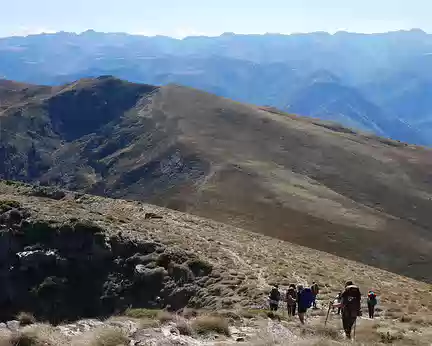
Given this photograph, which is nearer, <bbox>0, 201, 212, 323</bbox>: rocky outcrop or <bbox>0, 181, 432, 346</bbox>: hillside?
<bbox>0, 181, 432, 346</bbox>: hillside

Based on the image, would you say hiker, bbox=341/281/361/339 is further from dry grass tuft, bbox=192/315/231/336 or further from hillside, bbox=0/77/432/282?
hillside, bbox=0/77/432/282

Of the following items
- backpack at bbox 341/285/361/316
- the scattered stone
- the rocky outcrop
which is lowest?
the rocky outcrop

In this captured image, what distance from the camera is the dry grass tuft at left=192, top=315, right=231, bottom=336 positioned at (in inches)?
591

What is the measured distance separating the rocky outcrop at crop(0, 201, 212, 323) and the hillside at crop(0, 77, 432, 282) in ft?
150

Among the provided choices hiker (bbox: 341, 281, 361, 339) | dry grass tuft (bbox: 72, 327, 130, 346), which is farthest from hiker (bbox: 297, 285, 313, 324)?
dry grass tuft (bbox: 72, 327, 130, 346)

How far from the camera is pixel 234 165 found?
111625 mm

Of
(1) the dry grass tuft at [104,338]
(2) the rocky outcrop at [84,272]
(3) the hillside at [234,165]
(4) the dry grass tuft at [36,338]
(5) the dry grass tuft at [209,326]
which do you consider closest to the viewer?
(4) the dry grass tuft at [36,338]

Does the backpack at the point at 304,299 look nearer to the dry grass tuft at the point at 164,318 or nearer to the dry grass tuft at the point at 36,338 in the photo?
the dry grass tuft at the point at 164,318

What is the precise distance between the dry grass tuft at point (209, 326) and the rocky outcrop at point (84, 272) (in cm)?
1155

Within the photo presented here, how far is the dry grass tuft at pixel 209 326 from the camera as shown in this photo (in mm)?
15008

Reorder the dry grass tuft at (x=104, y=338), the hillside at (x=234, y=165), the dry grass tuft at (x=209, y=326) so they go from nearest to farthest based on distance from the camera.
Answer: the dry grass tuft at (x=104, y=338), the dry grass tuft at (x=209, y=326), the hillside at (x=234, y=165)

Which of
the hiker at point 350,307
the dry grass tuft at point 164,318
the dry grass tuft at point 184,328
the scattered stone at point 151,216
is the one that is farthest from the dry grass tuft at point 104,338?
the scattered stone at point 151,216

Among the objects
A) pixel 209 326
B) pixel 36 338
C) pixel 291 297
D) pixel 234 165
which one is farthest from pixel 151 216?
pixel 234 165

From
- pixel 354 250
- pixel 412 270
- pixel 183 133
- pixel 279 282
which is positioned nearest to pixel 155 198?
pixel 183 133
